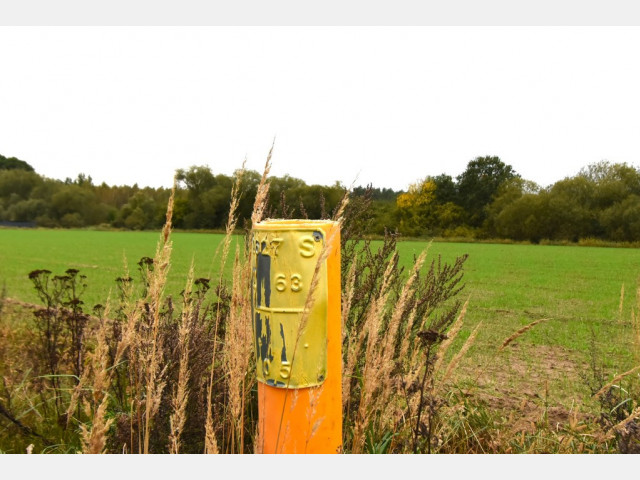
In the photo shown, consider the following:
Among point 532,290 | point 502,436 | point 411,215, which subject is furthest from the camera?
point 411,215

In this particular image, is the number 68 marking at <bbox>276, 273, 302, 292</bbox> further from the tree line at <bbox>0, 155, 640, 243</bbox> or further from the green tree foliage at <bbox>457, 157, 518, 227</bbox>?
the green tree foliage at <bbox>457, 157, 518, 227</bbox>

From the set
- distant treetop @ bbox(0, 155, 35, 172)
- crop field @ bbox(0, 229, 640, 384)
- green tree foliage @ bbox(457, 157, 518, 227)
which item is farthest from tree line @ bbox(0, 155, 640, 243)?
distant treetop @ bbox(0, 155, 35, 172)

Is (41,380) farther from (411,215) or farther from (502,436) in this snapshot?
(411,215)

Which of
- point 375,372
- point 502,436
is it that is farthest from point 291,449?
point 502,436

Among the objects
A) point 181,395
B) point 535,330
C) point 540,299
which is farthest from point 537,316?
point 181,395

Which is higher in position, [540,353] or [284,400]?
[284,400]

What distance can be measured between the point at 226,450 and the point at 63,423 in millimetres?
1163

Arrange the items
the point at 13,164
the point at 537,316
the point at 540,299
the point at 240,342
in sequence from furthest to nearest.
Result: 1. the point at 13,164
2. the point at 540,299
3. the point at 537,316
4. the point at 240,342

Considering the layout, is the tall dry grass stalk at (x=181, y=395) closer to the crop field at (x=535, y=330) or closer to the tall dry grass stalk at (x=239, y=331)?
the tall dry grass stalk at (x=239, y=331)

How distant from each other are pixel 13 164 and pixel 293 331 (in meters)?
96.7

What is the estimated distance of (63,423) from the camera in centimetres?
269

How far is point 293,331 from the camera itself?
1.72 metres

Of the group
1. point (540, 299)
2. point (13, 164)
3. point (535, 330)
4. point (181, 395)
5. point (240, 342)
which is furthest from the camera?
point (13, 164)

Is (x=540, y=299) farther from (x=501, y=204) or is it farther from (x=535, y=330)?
(x=501, y=204)
